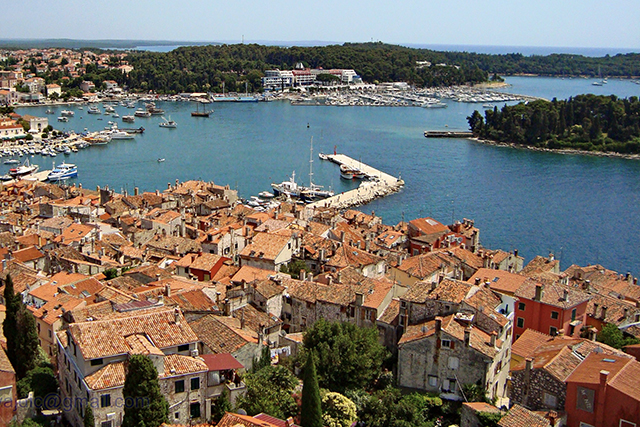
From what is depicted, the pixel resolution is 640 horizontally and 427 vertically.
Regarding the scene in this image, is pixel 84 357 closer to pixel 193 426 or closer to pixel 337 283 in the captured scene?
pixel 193 426

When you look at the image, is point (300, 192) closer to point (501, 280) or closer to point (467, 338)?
point (501, 280)

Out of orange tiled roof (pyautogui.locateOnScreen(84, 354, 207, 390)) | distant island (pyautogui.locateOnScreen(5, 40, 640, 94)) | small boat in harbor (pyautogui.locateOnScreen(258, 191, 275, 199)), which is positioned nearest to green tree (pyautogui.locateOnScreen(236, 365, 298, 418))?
orange tiled roof (pyautogui.locateOnScreen(84, 354, 207, 390))

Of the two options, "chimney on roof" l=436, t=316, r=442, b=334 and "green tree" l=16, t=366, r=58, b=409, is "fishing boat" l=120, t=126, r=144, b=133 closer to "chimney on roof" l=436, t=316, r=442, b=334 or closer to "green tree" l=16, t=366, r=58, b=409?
"green tree" l=16, t=366, r=58, b=409

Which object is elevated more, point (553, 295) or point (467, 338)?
point (467, 338)

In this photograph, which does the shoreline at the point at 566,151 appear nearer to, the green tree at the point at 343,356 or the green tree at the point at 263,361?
the green tree at the point at 343,356

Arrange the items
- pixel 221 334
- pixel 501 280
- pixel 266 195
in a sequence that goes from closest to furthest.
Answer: pixel 221 334 < pixel 501 280 < pixel 266 195

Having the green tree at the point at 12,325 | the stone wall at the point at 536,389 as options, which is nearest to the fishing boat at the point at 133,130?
the green tree at the point at 12,325

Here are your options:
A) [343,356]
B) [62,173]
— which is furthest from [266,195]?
[343,356]
